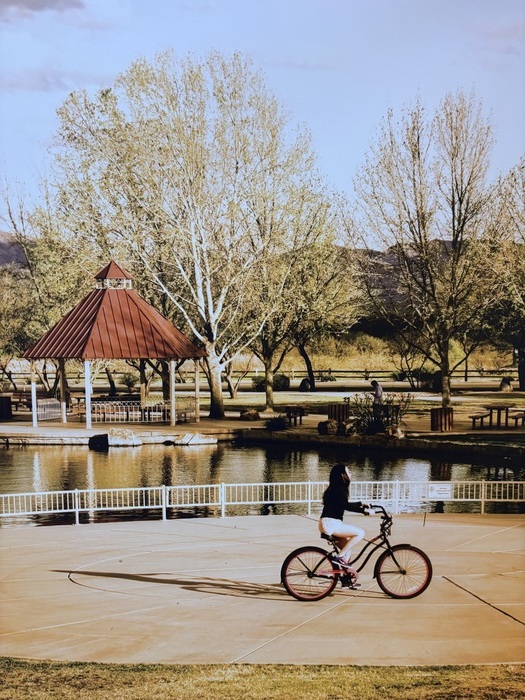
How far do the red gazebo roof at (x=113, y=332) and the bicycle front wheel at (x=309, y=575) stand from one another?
3113cm

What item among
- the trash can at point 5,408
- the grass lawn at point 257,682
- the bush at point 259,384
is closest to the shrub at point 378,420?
the trash can at point 5,408

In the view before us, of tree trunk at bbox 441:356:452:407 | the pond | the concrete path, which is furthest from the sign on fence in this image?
tree trunk at bbox 441:356:452:407

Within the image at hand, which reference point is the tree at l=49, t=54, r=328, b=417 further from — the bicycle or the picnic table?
the bicycle

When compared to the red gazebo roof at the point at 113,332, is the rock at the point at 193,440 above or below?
below

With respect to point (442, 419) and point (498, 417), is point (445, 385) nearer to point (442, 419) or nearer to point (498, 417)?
point (498, 417)

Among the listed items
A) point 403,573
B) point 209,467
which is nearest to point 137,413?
point 209,467

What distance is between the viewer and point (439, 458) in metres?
33.8

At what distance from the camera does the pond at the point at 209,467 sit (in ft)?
96.5

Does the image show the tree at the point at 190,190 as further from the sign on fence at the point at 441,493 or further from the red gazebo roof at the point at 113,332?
the sign on fence at the point at 441,493

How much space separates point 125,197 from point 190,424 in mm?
14069

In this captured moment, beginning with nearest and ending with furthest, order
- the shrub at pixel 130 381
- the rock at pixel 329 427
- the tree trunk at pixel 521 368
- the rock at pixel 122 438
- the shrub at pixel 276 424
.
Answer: the rock at pixel 329 427 < the rock at pixel 122 438 < the shrub at pixel 276 424 < the tree trunk at pixel 521 368 < the shrub at pixel 130 381

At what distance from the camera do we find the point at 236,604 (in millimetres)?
12719

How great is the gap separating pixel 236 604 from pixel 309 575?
1019mm

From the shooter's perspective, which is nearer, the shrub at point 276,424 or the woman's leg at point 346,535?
the woman's leg at point 346,535
